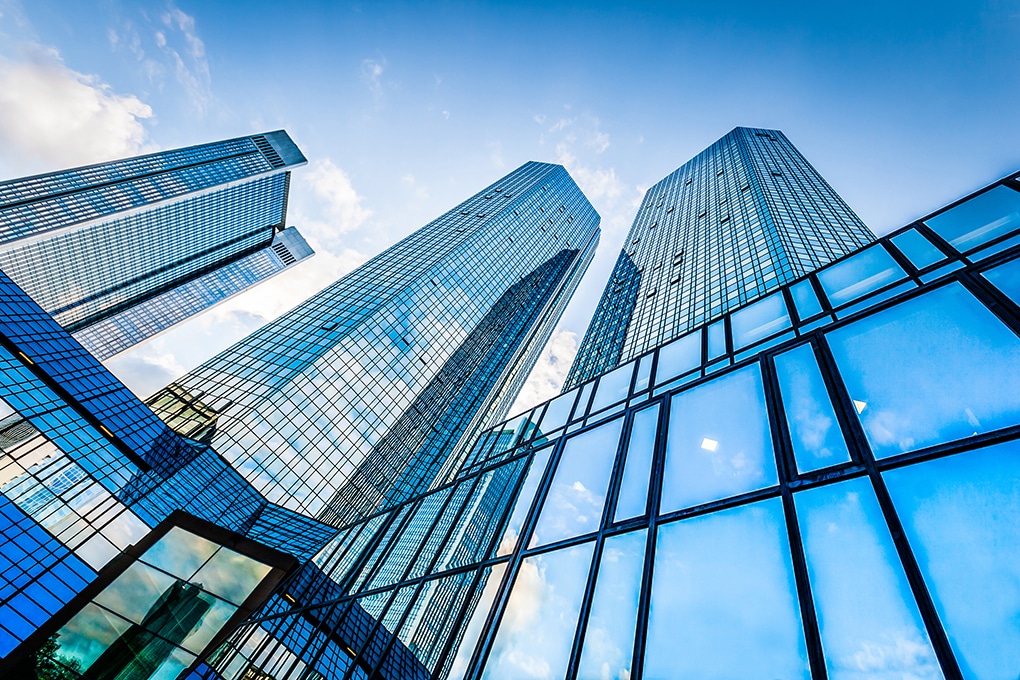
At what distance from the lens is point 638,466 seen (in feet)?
31.3

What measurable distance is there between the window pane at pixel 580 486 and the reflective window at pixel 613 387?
1793 millimetres

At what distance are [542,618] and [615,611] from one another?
181 centimetres

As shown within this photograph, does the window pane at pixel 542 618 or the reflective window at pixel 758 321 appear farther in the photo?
the reflective window at pixel 758 321

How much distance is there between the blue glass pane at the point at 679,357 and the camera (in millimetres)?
12521

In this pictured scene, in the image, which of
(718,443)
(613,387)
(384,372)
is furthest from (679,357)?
(384,372)

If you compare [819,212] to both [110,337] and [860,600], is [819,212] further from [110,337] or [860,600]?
[110,337]

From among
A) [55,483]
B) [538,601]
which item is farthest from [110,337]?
[538,601]

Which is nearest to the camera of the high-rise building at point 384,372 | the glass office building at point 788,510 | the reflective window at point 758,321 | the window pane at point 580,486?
the glass office building at point 788,510

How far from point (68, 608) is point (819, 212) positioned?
301 feet

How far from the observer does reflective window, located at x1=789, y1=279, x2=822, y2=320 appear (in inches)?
416

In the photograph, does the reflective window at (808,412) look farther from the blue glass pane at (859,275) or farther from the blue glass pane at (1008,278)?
the blue glass pane at (1008,278)

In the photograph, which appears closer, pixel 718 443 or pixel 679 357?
pixel 718 443

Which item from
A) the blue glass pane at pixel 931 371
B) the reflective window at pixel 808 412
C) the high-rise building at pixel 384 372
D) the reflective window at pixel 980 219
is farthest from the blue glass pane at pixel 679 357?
the high-rise building at pixel 384 372

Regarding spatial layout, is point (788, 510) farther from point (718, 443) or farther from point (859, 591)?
point (718, 443)
